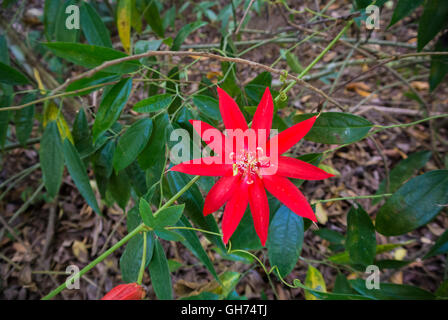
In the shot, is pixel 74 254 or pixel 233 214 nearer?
pixel 233 214

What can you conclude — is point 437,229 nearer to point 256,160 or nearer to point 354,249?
point 354,249

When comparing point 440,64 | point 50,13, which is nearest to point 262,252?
point 440,64

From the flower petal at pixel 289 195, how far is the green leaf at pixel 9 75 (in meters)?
0.64

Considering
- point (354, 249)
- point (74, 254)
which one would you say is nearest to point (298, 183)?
point (354, 249)

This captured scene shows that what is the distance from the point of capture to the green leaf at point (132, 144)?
0.65 metres

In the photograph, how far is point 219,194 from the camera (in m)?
0.52

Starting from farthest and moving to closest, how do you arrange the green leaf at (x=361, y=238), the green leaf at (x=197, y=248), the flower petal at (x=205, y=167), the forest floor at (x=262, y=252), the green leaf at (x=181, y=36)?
1. the forest floor at (x=262, y=252)
2. the green leaf at (x=181, y=36)
3. the green leaf at (x=361, y=238)
4. the green leaf at (x=197, y=248)
5. the flower petal at (x=205, y=167)

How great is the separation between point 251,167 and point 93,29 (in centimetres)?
55

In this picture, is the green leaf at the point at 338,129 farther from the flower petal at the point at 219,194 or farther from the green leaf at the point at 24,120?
the green leaf at the point at 24,120

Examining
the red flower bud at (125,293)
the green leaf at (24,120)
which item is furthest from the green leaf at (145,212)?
the green leaf at (24,120)

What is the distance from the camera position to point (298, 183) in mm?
688

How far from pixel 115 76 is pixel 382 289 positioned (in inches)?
31.2

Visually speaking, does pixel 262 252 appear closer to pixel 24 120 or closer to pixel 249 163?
pixel 249 163

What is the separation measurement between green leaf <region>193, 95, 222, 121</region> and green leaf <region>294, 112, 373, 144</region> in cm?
20
